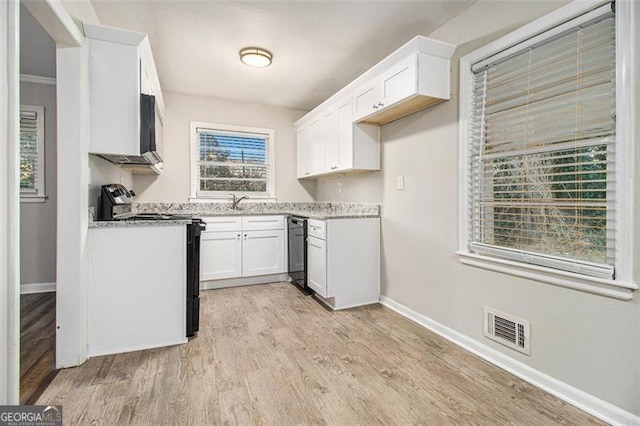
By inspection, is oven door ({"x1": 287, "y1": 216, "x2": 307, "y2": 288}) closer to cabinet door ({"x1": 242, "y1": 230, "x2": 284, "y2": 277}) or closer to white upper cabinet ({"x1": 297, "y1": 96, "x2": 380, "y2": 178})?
cabinet door ({"x1": 242, "y1": 230, "x2": 284, "y2": 277})

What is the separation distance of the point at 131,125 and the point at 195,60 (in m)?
1.30

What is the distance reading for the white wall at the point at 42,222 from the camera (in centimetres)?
359

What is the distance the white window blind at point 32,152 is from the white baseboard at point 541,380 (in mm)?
4305

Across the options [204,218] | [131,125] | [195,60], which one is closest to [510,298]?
[131,125]

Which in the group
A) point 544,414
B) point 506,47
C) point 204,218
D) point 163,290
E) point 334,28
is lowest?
point 544,414

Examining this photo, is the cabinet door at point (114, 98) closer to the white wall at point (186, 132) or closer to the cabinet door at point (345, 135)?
the cabinet door at point (345, 135)

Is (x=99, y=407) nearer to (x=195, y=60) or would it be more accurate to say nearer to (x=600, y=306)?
(x=600, y=306)

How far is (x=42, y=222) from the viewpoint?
364cm

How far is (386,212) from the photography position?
3244mm

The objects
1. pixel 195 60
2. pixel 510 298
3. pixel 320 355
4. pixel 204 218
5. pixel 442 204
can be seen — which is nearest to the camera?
pixel 510 298

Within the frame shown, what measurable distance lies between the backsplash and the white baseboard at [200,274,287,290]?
0.82 meters

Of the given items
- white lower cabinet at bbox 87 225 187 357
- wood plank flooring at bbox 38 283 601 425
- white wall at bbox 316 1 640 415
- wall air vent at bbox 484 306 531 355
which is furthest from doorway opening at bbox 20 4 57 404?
wall air vent at bbox 484 306 531 355

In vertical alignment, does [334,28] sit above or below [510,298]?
above
